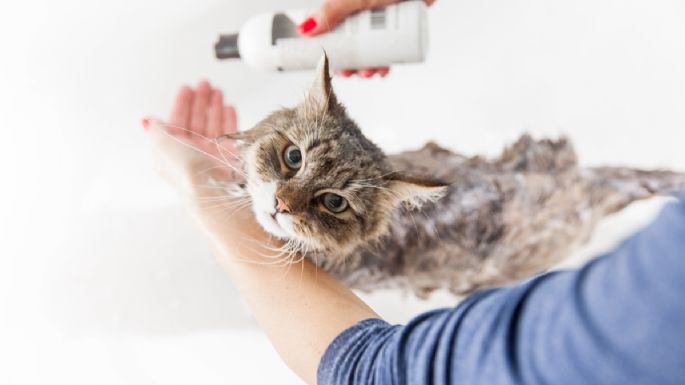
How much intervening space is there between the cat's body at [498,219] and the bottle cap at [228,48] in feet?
0.99

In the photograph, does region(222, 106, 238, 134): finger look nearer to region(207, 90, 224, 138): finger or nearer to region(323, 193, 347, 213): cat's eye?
region(207, 90, 224, 138): finger

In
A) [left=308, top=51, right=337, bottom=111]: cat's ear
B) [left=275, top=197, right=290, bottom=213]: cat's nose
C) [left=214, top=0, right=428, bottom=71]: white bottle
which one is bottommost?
[left=275, top=197, right=290, bottom=213]: cat's nose

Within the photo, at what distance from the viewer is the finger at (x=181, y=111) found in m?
0.96

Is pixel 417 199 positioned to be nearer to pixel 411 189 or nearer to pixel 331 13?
pixel 411 189

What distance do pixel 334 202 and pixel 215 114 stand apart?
47cm

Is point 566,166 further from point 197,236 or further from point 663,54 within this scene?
point 197,236

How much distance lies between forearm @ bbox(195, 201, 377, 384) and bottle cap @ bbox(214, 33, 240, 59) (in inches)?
9.9

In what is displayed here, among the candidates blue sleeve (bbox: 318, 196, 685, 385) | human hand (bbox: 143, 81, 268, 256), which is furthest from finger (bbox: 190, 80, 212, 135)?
blue sleeve (bbox: 318, 196, 685, 385)

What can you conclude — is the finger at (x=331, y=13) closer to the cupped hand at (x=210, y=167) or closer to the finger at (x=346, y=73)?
the finger at (x=346, y=73)

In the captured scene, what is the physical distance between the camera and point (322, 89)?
Answer: 58 cm

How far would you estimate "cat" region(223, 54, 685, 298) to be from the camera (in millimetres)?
624

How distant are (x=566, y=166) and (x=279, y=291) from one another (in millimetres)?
746

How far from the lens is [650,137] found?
1.16 m

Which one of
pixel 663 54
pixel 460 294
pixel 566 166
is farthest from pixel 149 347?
pixel 663 54
